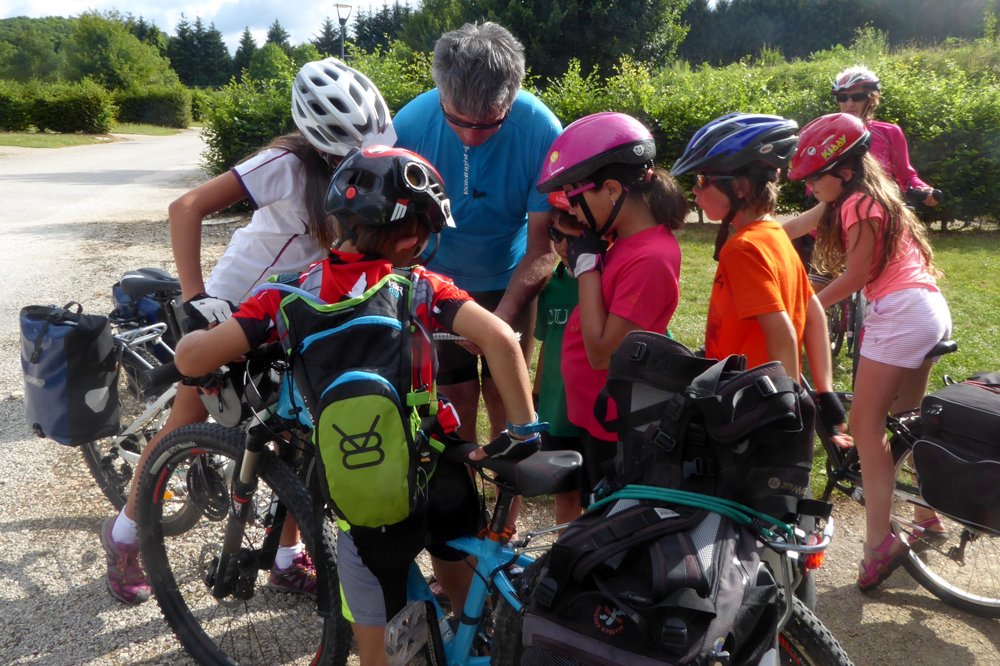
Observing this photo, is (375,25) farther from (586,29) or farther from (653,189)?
(653,189)

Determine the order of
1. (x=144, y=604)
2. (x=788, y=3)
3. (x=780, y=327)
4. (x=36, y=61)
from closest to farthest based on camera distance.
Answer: (x=780, y=327), (x=144, y=604), (x=788, y=3), (x=36, y=61)

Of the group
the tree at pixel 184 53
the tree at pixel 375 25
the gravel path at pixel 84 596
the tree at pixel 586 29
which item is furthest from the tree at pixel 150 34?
the gravel path at pixel 84 596

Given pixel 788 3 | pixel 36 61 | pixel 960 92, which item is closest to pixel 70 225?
pixel 960 92

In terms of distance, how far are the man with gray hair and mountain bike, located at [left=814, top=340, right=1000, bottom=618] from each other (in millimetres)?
1552

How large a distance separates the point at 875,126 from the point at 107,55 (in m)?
62.2

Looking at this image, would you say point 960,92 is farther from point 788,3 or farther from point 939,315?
point 788,3

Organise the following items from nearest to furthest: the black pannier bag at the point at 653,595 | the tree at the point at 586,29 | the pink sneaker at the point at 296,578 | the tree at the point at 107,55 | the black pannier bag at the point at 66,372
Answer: the black pannier bag at the point at 653,595 → the pink sneaker at the point at 296,578 → the black pannier bag at the point at 66,372 → the tree at the point at 586,29 → the tree at the point at 107,55

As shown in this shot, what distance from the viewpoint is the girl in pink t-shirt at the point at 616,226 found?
251 cm

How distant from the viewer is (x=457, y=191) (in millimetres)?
3289

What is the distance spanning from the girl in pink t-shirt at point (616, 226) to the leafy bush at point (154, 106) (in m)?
47.4

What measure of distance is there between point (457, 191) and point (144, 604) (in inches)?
88.9

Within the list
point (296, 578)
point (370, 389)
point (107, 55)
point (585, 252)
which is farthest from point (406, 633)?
point (107, 55)

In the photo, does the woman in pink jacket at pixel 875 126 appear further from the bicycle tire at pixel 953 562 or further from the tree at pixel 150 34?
the tree at pixel 150 34

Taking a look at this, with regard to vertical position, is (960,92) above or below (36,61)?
below
